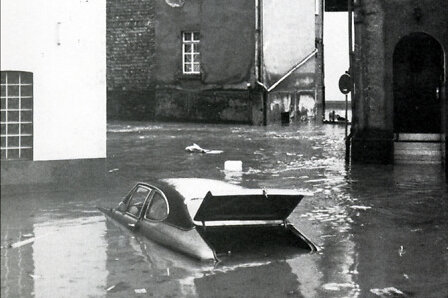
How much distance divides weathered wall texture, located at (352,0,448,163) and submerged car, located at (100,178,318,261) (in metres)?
10.7

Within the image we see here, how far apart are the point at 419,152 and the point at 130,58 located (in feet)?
69.8

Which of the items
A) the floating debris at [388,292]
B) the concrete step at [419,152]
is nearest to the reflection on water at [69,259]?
the floating debris at [388,292]

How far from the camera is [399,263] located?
23.3 feet

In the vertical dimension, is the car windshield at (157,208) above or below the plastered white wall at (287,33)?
below

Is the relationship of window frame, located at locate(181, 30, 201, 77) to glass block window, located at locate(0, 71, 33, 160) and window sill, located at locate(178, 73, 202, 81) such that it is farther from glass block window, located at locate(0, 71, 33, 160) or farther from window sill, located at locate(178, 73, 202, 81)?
glass block window, located at locate(0, 71, 33, 160)

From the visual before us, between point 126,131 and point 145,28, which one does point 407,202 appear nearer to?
point 126,131

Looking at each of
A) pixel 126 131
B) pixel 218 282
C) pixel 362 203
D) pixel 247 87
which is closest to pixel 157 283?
pixel 218 282

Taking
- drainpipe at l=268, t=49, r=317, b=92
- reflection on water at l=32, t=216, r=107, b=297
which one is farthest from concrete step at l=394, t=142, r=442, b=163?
drainpipe at l=268, t=49, r=317, b=92

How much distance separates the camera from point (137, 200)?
6988 millimetres

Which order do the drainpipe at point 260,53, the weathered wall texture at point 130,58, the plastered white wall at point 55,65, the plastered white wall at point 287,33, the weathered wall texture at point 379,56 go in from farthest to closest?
the weathered wall texture at point 130,58, the plastered white wall at point 287,33, the drainpipe at point 260,53, the weathered wall texture at point 379,56, the plastered white wall at point 55,65

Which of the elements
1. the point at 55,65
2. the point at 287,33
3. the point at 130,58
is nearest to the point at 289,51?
the point at 287,33

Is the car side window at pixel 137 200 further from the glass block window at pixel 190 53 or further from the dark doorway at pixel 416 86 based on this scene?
the glass block window at pixel 190 53

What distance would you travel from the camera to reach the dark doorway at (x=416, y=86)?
17.3m

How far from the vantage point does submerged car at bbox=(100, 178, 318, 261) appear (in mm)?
5875
